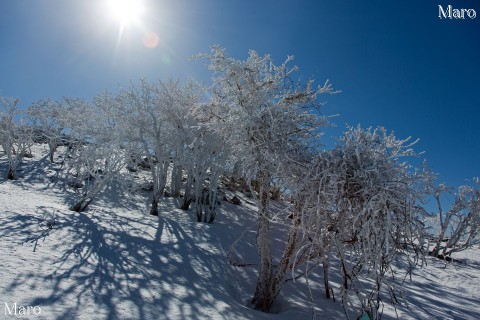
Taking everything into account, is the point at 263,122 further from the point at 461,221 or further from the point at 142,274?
the point at 461,221

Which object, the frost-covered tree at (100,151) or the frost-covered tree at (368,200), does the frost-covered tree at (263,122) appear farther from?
the frost-covered tree at (100,151)

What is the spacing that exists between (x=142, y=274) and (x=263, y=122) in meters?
4.64

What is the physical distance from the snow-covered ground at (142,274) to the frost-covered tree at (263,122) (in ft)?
3.54

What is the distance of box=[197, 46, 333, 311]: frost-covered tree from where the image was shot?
5957mm

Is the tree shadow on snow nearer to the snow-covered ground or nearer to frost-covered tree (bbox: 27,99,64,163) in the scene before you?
the snow-covered ground

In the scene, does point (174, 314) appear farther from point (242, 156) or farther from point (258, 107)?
point (258, 107)

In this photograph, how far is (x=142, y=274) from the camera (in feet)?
23.3

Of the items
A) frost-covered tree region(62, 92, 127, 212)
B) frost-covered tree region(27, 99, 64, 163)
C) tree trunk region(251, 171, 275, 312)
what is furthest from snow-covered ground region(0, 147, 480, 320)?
frost-covered tree region(27, 99, 64, 163)

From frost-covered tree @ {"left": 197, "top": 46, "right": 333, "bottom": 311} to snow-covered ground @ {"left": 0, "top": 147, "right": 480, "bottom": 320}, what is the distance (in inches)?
42.5

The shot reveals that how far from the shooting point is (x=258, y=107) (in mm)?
6410

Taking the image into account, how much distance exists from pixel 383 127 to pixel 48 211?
1189cm

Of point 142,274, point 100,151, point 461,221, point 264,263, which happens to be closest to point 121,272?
point 142,274

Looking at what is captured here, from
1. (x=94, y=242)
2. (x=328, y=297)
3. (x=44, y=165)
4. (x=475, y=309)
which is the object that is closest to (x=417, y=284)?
(x=475, y=309)

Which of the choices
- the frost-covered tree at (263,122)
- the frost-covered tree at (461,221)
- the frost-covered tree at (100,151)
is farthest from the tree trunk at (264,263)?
the frost-covered tree at (461,221)
